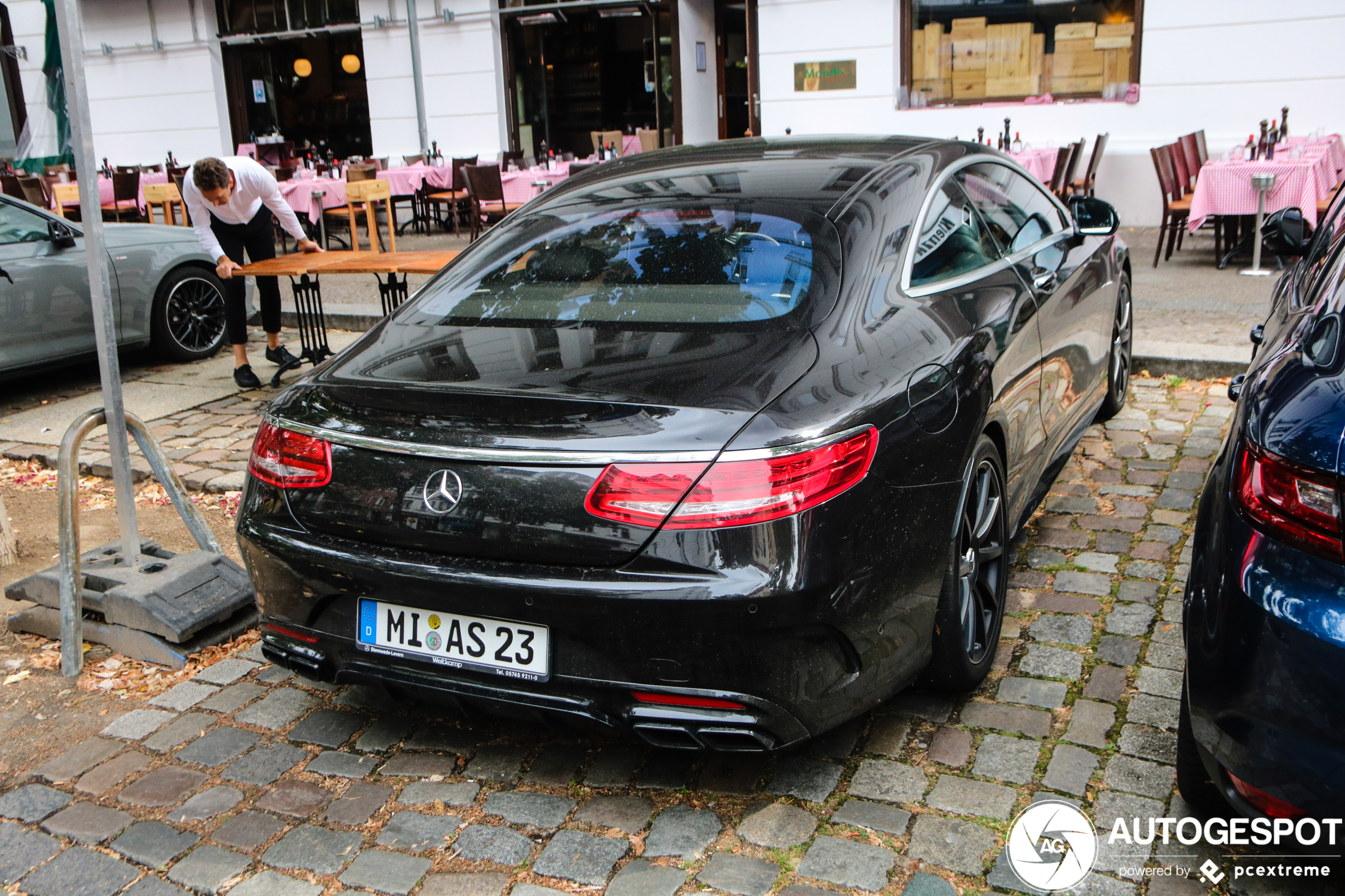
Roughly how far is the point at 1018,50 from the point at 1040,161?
268 centimetres

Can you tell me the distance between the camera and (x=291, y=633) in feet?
9.61

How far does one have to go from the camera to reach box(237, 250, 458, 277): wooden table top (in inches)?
246

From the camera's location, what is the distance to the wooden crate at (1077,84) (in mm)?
13133

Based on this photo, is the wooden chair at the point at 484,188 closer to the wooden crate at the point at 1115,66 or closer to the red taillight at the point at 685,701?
the wooden crate at the point at 1115,66

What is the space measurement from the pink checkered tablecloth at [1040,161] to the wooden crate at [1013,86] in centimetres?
155

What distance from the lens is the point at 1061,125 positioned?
13.2 m

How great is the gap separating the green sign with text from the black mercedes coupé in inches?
451

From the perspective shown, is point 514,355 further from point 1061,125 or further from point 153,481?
point 1061,125

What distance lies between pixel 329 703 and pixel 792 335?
176 centimetres

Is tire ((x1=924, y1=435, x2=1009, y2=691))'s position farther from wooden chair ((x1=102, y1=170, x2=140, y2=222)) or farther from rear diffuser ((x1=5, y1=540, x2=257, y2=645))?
wooden chair ((x1=102, y1=170, x2=140, y2=222))

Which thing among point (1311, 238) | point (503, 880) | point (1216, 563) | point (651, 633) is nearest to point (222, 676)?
point (503, 880)

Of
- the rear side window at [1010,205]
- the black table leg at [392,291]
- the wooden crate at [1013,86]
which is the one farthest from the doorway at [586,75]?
the rear side window at [1010,205]

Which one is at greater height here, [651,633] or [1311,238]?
[1311,238]

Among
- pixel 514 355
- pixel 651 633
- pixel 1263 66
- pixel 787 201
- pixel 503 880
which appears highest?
pixel 1263 66
